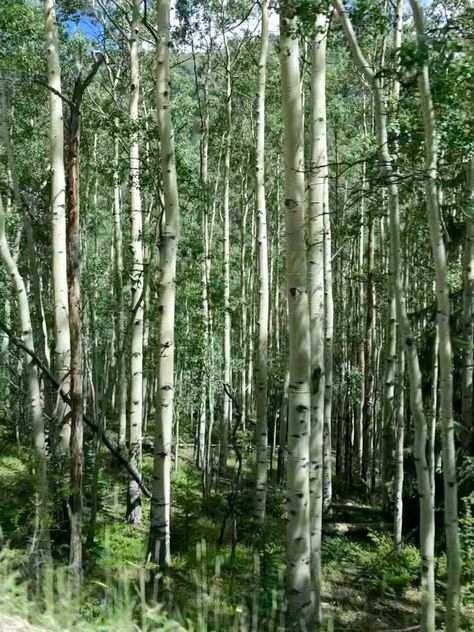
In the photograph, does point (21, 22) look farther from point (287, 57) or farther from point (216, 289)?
point (287, 57)

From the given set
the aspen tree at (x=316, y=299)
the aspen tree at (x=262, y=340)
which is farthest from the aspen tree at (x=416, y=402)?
the aspen tree at (x=262, y=340)

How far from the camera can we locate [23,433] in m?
19.9

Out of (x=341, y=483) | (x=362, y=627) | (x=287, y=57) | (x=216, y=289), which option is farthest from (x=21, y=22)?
(x=341, y=483)

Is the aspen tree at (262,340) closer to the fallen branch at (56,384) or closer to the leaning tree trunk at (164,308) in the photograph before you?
the leaning tree trunk at (164,308)

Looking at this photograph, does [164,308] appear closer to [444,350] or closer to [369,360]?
[444,350]

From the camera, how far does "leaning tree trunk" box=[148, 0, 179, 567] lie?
762 cm

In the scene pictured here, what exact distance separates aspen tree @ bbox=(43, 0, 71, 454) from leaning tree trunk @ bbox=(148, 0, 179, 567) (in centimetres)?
131

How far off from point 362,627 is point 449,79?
714cm

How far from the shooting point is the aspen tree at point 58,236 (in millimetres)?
8125

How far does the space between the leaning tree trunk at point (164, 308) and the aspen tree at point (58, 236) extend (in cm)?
131

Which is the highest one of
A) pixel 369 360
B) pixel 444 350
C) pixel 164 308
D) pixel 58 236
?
pixel 58 236

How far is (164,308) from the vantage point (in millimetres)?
7816

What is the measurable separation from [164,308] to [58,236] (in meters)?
1.86

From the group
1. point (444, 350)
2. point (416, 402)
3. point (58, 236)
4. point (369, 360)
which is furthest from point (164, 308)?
point (369, 360)
